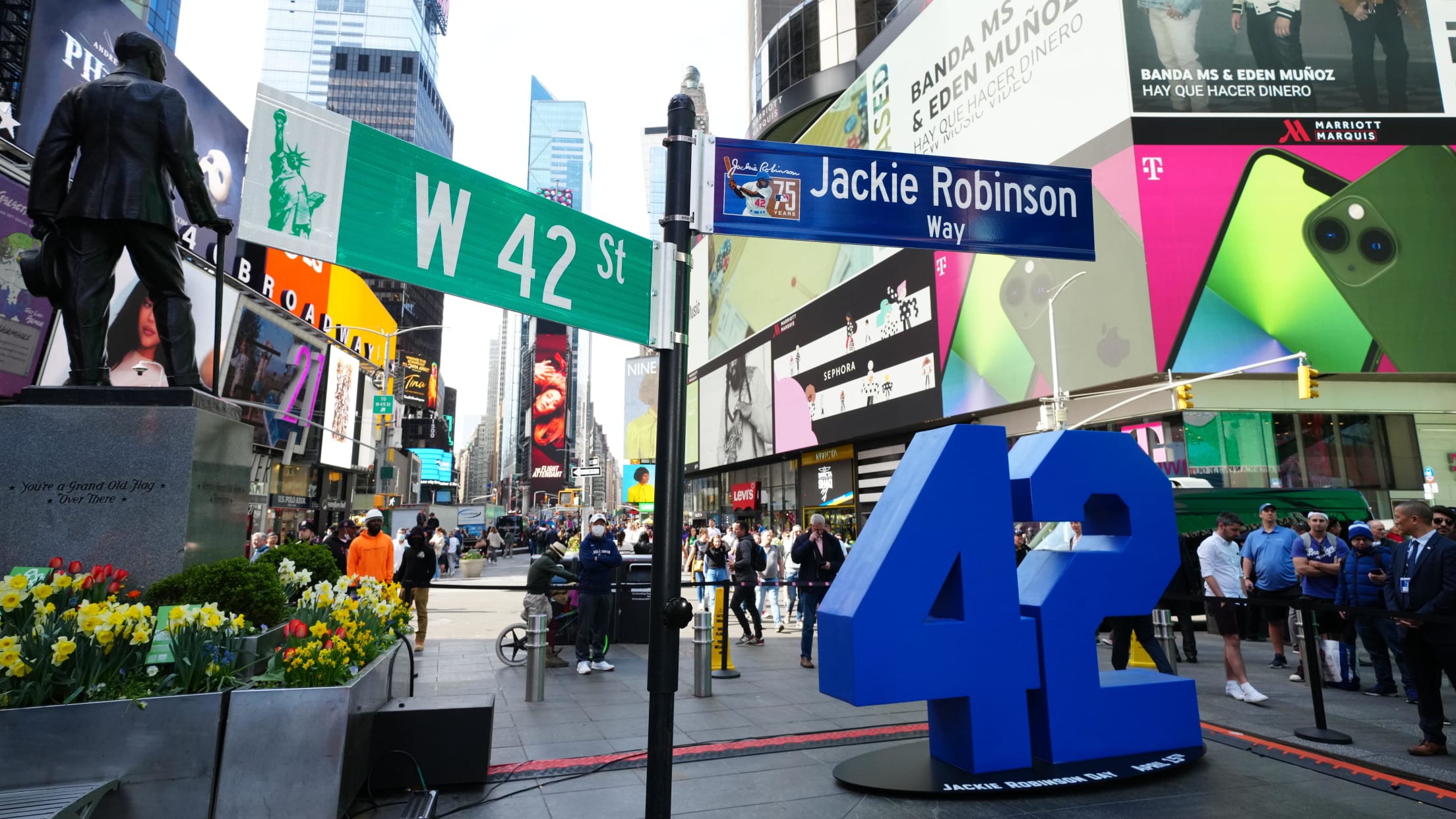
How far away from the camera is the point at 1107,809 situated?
4941 millimetres

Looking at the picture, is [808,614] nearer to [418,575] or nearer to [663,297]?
[418,575]

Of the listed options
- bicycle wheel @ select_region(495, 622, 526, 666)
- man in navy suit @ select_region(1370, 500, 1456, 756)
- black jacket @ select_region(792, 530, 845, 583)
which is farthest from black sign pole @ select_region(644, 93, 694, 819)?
black jacket @ select_region(792, 530, 845, 583)

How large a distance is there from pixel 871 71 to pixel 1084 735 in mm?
38018

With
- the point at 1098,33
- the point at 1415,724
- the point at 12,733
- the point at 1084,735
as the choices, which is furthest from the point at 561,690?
the point at 1098,33

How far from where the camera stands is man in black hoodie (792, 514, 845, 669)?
11.3 m

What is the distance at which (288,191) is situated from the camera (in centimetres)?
272

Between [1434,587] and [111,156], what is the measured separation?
1061 cm

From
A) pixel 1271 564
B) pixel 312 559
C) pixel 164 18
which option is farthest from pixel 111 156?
pixel 164 18

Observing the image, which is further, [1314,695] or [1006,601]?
[1314,695]

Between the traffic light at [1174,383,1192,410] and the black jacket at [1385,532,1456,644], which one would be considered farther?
the traffic light at [1174,383,1192,410]

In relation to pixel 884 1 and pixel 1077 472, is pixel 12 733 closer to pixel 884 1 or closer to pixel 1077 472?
pixel 1077 472

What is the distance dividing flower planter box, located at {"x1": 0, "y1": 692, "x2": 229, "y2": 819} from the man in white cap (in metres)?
11.1

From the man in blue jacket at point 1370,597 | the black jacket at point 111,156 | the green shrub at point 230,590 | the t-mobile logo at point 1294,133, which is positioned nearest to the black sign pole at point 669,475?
the green shrub at point 230,590

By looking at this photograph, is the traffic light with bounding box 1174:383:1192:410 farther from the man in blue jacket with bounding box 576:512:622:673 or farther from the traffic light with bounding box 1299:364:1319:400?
the man in blue jacket with bounding box 576:512:622:673
